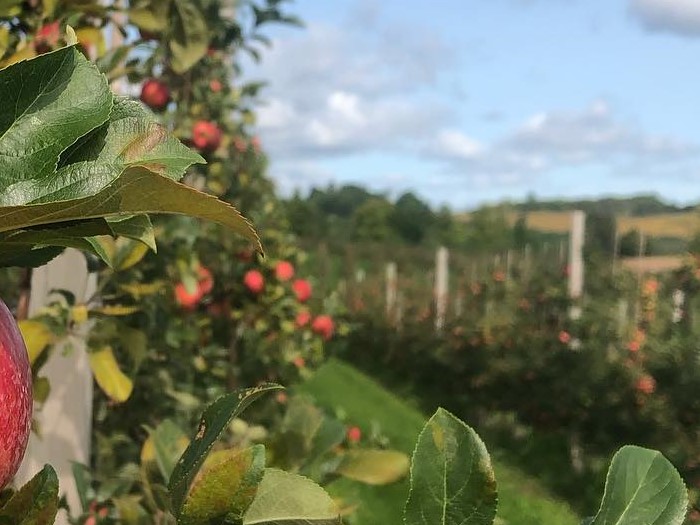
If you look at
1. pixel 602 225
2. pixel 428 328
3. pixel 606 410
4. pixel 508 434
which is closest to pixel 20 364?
pixel 606 410

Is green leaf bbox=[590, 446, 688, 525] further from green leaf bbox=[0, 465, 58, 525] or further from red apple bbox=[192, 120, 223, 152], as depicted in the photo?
red apple bbox=[192, 120, 223, 152]

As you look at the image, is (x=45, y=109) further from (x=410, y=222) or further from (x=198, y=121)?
(x=410, y=222)

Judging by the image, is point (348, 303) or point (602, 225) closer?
point (602, 225)

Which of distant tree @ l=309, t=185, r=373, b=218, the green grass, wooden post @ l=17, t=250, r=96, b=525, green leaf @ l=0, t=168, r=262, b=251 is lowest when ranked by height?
the green grass

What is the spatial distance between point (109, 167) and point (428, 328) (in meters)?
11.0

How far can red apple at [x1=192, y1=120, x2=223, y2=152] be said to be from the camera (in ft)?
8.90

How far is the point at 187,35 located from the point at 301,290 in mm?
2360

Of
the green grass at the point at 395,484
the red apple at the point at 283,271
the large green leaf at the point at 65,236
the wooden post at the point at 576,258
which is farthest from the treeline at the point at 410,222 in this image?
the large green leaf at the point at 65,236

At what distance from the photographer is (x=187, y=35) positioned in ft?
4.85

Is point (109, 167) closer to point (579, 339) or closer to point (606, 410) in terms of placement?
point (606, 410)

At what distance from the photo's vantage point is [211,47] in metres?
2.66

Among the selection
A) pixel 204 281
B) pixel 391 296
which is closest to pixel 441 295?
pixel 391 296

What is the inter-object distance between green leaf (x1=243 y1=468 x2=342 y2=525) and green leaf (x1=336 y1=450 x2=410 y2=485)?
506 mm

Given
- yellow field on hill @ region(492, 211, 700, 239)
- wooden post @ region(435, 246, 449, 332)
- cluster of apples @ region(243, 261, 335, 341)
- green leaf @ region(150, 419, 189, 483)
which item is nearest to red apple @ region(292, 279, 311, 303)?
cluster of apples @ region(243, 261, 335, 341)
